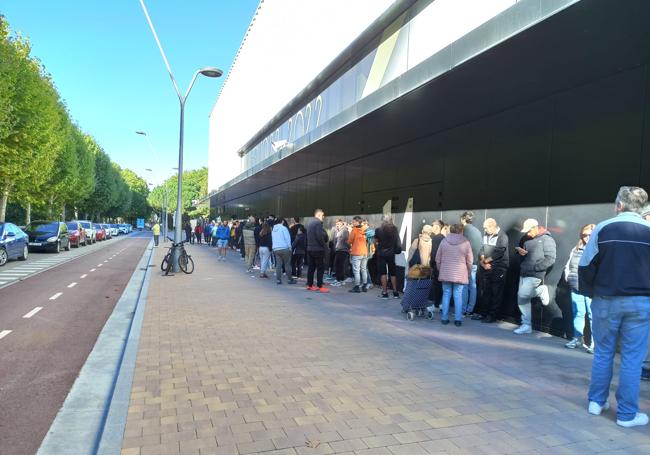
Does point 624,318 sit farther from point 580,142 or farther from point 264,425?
point 580,142

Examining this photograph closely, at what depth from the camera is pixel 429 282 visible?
318 inches

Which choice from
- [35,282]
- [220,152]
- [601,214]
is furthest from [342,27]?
[220,152]

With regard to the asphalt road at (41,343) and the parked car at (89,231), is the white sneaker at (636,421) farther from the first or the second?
the parked car at (89,231)

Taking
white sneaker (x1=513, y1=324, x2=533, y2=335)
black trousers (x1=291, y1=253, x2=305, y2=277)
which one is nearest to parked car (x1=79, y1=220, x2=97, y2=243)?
black trousers (x1=291, y1=253, x2=305, y2=277)

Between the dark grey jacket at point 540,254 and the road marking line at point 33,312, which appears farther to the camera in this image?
the road marking line at point 33,312

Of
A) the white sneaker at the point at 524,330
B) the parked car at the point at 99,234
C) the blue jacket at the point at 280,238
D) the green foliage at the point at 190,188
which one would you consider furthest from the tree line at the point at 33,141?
the green foliage at the point at 190,188

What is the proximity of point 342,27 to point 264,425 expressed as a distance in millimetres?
12447

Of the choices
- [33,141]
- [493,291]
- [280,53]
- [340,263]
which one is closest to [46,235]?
[33,141]

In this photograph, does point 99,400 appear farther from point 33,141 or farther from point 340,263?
point 33,141

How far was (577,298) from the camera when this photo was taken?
6.30 m

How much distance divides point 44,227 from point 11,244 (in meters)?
7.24

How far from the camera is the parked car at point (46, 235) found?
23594 millimetres

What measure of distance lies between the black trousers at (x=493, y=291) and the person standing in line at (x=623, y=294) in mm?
3796

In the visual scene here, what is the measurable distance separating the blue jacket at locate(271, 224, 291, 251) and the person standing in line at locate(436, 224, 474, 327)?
551cm
